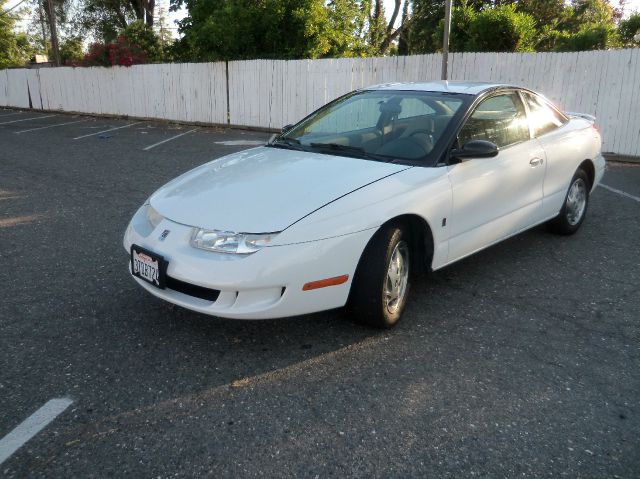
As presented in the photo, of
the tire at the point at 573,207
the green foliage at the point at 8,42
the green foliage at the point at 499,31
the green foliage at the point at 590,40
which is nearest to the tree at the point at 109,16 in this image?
the green foliage at the point at 8,42

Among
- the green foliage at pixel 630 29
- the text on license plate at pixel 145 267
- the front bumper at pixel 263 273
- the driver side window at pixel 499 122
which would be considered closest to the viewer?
the front bumper at pixel 263 273

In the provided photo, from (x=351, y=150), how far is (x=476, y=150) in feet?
2.80

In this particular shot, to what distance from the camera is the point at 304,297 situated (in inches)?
121

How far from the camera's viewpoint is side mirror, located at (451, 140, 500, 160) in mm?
3738

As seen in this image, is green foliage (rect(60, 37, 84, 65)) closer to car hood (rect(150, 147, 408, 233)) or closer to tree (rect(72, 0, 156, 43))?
tree (rect(72, 0, 156, 43))

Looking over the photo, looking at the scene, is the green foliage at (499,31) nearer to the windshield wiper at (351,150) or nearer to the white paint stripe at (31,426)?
the windshield wiper at (351,150)

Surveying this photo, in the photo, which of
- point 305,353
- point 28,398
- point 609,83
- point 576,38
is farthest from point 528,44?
point 28,398

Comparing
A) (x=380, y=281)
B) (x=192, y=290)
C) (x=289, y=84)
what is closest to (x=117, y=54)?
(x=289, y=84)

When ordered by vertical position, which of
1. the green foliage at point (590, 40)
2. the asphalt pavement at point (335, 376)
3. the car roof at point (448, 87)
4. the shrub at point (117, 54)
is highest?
the green foliage at point (590, 40)

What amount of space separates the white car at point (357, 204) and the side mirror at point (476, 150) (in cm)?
1

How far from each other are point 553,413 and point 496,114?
246 cm

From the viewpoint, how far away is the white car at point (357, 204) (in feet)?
9.93

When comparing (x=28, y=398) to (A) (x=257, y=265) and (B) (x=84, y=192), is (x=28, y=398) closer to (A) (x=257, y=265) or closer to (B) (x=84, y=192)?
(A) (x=257, y=265)

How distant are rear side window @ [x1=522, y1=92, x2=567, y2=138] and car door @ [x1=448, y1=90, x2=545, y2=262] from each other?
0.46ft
